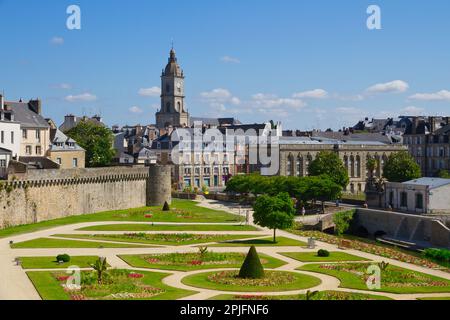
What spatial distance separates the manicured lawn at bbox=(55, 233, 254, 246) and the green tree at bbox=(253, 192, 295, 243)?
2784 millimetres

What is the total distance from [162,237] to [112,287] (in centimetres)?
2154

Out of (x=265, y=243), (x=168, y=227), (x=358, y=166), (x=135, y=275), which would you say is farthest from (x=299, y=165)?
(x=135, y=275)

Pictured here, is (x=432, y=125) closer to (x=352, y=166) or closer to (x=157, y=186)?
(x=352, y=166)

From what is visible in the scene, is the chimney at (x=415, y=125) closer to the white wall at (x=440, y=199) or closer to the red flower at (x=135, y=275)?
the white wall at (x=440, y=199)

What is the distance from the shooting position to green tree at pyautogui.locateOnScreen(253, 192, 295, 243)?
56625mm

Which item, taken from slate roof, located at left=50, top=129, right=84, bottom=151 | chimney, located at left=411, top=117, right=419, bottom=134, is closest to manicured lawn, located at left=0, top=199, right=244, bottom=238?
slate roof, located at left=50, top=129, right=84, bottom=151

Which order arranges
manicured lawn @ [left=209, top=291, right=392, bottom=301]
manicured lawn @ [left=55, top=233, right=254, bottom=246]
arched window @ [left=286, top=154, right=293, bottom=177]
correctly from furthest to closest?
arched window @ [left=286, top=154, right=293, bottom=177] < manicured lawn @ [left=55, top=233, right=254, bottom=246] < manicured lawn @ [left=209, top=291, right=392, bottom=301]

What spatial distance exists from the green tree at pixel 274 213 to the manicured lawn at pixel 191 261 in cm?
822

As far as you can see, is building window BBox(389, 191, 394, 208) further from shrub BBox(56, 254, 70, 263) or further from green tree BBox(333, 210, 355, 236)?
shrub BBox(56, 254, 70, 263)

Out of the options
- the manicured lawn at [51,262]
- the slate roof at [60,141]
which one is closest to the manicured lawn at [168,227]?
the manicured lawn at [51,262]
